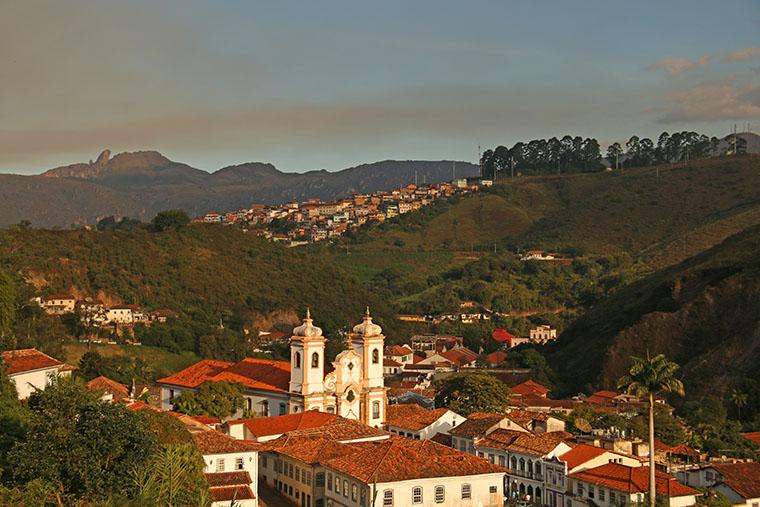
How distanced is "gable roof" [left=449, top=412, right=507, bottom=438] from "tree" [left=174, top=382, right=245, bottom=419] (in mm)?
10661

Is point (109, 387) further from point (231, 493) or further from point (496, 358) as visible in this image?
point (496, 358)

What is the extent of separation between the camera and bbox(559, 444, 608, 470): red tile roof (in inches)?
1618

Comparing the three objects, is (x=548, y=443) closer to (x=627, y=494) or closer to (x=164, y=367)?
(x=627, y=494)

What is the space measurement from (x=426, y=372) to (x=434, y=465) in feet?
151

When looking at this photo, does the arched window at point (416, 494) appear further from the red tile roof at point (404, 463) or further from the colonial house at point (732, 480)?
the colonial house at point (732, 480)

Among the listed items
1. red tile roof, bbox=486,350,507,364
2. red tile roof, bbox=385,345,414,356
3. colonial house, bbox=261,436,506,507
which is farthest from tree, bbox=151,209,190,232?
colonial house, bbox=261,436,506,507

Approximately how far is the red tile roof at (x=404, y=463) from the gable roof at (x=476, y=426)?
8.65 m

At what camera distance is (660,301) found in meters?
81.2

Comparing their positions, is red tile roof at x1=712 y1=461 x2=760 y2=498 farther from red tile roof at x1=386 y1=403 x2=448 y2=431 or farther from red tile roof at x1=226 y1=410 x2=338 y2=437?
red tile roof at x1=226 y1=410 x2=338 y2=437

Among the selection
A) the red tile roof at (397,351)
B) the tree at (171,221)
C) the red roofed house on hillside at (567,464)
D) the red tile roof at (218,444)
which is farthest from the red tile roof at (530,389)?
the tree at (171,221)

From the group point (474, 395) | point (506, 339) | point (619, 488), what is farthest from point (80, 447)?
point (506, 339)

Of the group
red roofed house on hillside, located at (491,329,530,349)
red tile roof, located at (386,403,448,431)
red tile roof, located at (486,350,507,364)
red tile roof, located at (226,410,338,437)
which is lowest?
red roofed house on hillside, located at (491,329,530,349)

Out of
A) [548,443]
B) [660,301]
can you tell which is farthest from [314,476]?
[660,301]

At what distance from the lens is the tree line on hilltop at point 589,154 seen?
181m
